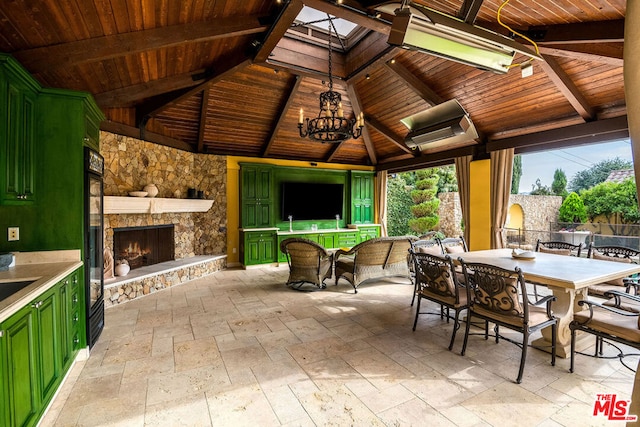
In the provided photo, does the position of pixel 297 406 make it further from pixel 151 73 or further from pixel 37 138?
pixel 151 73

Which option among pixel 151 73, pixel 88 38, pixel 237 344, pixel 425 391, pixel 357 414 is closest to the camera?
pixel 357 414

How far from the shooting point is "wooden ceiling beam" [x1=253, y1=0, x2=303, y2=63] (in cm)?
335

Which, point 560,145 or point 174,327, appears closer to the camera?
point 174,327

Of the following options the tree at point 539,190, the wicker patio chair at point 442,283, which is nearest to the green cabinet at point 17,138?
the wicker patio chair at point 442,283

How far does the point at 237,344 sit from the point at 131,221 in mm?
3522

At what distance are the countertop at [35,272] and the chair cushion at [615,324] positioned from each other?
416 cm

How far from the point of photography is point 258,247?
741 cm

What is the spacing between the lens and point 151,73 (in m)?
4.38

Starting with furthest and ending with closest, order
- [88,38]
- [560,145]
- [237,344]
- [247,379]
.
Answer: [560,145], [237,344], [88,38], [247,379]

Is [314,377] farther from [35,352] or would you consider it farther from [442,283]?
[35,352]

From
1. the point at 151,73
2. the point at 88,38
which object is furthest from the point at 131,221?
the point at 88,38

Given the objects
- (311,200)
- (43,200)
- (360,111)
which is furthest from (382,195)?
(43,200)

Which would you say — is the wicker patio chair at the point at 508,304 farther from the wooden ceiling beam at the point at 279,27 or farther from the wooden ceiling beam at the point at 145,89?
the wooden ceiling beam at the point at 145,89

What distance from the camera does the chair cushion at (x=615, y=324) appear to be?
2358 millimetres
